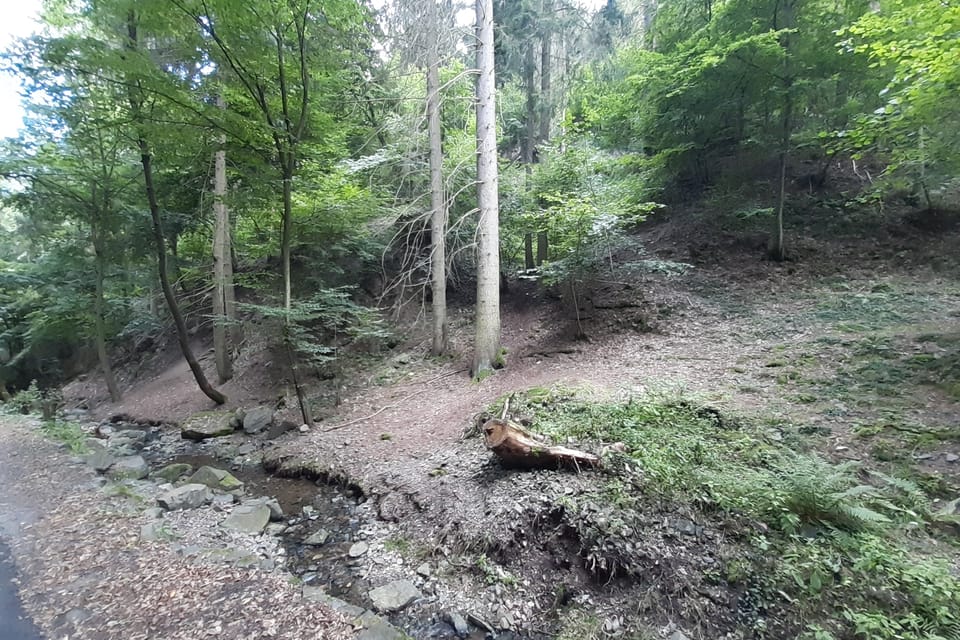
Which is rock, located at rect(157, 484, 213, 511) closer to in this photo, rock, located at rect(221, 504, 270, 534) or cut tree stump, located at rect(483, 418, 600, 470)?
rock, located at rect(221, 504, 270, 534)

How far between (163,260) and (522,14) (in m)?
12.4

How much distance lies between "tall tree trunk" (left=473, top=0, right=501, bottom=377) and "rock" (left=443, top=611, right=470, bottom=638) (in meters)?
5.32

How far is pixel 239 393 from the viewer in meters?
11.8

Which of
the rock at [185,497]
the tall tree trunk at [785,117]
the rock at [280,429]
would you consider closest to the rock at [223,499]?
the rock at [185,497]

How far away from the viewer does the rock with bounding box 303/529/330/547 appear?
5.15 m

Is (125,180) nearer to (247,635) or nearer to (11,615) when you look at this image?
(11,615)

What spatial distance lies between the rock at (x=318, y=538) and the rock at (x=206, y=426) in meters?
5.79

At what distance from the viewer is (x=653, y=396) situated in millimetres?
5703

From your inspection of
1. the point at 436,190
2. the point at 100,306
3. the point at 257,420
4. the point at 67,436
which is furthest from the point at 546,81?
the point at 100,306

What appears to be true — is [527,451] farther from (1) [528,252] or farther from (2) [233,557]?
(1) [528,252]

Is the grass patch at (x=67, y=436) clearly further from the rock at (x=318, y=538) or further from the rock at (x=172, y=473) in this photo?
the rock at (x=318, y=538)

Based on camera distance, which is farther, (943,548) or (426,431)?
(426,431)

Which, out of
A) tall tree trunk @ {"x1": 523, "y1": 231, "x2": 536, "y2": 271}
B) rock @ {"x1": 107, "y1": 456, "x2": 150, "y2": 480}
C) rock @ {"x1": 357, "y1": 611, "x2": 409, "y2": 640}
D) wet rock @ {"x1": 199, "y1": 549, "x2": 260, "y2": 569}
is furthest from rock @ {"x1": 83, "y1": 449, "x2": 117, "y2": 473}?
tall tree trunk @ {"x1": 523, "y1": 231, "x2": 536, "y2": 271}

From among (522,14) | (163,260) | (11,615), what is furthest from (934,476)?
(522,14)
